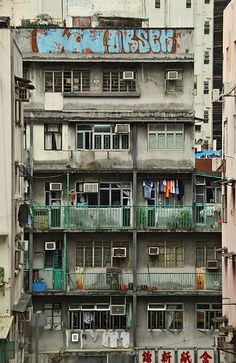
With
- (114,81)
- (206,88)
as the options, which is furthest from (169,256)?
(206,88)

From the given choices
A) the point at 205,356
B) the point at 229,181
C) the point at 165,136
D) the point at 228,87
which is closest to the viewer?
the point at 228,87

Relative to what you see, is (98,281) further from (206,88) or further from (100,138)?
(206,88)

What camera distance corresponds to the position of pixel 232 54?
79.5 feet

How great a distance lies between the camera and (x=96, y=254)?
32375 mm

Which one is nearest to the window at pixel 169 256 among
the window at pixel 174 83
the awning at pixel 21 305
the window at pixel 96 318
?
the window at pixel 96 318

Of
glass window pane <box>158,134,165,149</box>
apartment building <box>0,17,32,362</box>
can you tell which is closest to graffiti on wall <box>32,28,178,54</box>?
glass window pane <box>158,134,165,149</box>

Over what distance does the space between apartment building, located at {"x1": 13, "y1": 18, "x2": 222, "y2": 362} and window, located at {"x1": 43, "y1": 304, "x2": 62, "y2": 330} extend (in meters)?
0.04

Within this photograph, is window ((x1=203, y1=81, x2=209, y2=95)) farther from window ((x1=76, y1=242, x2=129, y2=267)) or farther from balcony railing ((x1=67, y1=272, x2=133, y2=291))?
balcony railing ((x1=67, y1=272, x2=133, y2=291))

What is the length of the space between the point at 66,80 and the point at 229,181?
32.6 feet

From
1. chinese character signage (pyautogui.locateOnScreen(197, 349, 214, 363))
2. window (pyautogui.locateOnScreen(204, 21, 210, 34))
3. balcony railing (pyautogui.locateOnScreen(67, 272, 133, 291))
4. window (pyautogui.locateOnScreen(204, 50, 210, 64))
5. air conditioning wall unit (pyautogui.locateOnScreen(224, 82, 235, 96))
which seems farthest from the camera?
window (pyautogui.locateOnScreen(204, 50, 210, 64))

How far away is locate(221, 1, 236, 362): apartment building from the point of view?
78.1 ft

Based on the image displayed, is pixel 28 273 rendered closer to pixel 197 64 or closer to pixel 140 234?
pixel 140 234

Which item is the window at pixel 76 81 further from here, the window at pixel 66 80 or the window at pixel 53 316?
the window at pixel 53 316

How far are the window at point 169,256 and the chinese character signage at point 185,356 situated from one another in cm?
324
